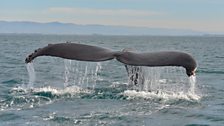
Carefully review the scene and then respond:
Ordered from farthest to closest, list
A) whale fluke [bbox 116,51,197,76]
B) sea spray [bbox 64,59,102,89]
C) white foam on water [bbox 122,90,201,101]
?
sea spray [bbox 64,59,102,89], white foam on water [bbox 122,90,201,101], whale fluke [bbox 116,51,197,76]

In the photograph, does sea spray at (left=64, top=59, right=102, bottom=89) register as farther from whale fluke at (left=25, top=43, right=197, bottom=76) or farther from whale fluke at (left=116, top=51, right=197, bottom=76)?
whale fluke at (left=116, top=51, right=197, bottom=76)

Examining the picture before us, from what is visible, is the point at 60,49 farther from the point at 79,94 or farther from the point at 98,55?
the point at 79,94

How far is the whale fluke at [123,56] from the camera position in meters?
9.02

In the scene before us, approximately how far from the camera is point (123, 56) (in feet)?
29.9

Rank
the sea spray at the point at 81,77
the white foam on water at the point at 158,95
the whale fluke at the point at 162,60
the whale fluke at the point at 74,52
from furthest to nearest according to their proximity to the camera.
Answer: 1. the sea spray at the point at 81,77
2. the white foam on water at the point at 158,95
3. the whale fluke at the point at 74,52
4. the whale fluke at the point at 162,60

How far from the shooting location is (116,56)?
9062mm

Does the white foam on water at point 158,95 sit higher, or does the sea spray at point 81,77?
the white foam on water at point 158,95

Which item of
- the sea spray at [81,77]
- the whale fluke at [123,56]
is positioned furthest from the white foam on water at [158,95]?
the whale fluke at [123,56]

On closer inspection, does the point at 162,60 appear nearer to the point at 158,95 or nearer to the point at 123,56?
the point at 123,56

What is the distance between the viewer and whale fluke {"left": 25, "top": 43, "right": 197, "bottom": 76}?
902 centimetres

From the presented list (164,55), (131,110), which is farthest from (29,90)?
(164,55)

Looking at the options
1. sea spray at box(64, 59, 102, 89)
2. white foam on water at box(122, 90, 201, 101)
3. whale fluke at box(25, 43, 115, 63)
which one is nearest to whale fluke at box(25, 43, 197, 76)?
whale fluke at box(25, 43, 115, 63)

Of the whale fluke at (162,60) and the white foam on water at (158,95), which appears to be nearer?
the whale fluke at (162,60)

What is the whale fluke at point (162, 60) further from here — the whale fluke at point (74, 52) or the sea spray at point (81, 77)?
the sea spray at point (81, 77)
